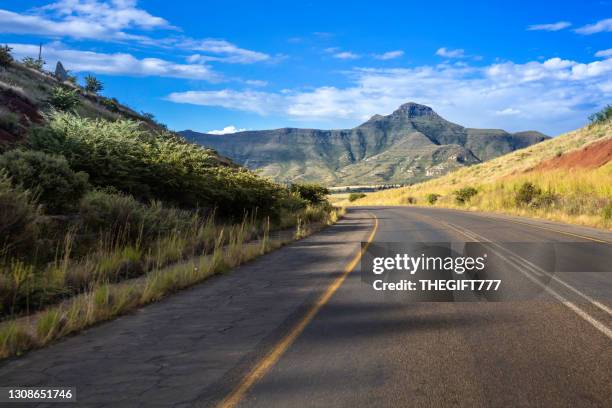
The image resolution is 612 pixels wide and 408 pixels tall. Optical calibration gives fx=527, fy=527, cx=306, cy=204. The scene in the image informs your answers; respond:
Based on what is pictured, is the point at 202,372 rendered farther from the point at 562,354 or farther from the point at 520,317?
the point at 520,317

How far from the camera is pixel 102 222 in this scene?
1209cm

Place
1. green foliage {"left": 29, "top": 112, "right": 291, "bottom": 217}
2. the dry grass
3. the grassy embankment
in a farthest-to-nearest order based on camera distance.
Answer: the grassy embankment, green foliage {"left": 29, "top": 112, "right": 291, "bottom": 217}, the dry grass

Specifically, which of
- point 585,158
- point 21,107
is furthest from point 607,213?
point 585,158

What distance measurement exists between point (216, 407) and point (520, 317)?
15.1ft

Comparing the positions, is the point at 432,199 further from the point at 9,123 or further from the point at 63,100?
the point at 9,123

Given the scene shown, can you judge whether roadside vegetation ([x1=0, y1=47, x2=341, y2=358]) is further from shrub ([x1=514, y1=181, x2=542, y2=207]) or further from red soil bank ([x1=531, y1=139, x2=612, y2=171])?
red soil bank ([x1=531, y1=139, x2=612, y2=171])

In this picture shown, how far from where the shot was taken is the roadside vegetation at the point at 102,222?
304 inches

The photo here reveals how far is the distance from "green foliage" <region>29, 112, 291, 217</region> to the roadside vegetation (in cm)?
4

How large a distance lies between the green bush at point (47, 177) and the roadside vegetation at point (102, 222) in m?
0.02

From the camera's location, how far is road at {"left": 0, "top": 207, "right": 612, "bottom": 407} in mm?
4465

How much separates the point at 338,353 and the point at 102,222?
8.30m

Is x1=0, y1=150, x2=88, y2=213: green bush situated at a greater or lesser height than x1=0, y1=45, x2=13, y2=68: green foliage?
lesser

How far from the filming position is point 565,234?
18453mm

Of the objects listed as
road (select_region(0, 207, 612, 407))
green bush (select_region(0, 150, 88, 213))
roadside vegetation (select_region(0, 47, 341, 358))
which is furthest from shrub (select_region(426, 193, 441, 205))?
road (select_region(0, 207, 612, 407))
